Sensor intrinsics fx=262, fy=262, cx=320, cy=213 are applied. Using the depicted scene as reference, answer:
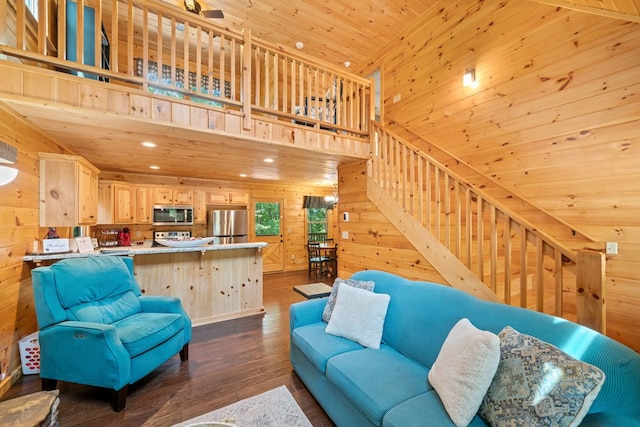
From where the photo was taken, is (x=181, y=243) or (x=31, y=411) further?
(x=181, y=243)

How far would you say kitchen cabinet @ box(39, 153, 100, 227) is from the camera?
109 inches

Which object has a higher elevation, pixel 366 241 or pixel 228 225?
pixel 228 225

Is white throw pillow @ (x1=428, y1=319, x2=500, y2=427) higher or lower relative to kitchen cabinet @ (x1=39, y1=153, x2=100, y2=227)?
lower

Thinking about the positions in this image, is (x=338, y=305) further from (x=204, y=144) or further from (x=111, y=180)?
(x=111, y=180)

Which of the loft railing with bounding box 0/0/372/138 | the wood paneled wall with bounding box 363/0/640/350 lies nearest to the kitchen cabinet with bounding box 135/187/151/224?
the loft railing with bounding box 0/0/372/138

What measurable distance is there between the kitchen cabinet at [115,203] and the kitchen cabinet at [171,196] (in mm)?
443

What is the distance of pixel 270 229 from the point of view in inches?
291

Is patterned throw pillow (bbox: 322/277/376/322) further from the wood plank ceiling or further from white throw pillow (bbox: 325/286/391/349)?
the wood plank ceiling

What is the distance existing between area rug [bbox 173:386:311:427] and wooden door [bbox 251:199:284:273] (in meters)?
5.15

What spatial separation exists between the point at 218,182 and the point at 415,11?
5217mm

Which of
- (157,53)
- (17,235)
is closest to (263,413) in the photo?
(17,235)

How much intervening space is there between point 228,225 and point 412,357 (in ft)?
17.4

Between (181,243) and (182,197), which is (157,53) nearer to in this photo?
(181,243)

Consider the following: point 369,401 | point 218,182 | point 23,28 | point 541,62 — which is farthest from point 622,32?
point 218,182
